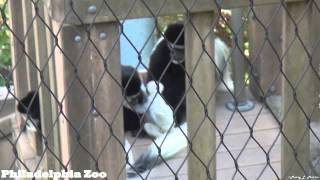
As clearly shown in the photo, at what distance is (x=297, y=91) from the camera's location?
2588 mm

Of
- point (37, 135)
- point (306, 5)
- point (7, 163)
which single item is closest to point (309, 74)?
point (306, 5)

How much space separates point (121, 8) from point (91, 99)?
0.98 feet

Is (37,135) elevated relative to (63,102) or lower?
lower

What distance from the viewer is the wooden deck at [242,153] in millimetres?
3174

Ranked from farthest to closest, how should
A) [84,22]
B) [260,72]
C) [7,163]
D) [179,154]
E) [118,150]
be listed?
[7,163] < [260,72] < [179,154] < [118,150] < [84,22]

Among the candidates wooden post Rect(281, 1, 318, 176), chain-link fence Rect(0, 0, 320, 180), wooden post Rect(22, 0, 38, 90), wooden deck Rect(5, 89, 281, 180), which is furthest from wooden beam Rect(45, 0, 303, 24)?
wooden post Rect(22, 0, 38, 90)

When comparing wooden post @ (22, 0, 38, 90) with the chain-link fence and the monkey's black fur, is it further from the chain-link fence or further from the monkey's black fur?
the monkey's black fur

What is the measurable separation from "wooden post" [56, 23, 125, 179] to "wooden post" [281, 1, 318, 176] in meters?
0.61

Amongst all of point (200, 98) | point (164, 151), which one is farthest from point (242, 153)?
point (200, 98)

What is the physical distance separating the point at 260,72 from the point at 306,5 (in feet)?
4.35

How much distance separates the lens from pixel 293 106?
2.62 m

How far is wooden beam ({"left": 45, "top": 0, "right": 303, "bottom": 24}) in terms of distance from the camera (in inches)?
88.7

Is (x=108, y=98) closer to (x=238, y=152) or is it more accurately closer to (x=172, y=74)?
(x=238, y=152)

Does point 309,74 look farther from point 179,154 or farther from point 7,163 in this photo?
point 7,163
